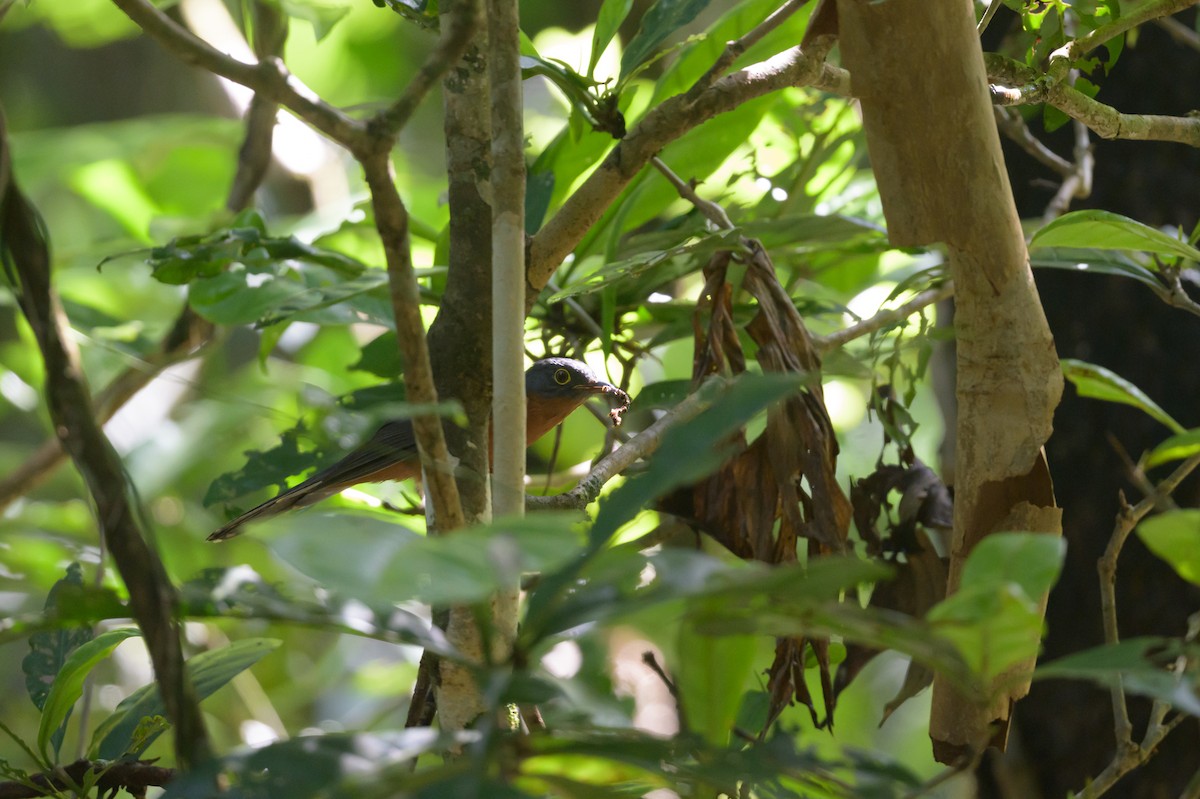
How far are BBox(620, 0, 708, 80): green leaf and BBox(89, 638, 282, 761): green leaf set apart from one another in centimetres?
106

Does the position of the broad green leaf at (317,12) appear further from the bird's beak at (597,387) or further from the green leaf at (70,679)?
the green leaf at (70,679)

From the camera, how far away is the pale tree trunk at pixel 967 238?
135 centimetres

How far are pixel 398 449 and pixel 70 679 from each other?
1.21 meters

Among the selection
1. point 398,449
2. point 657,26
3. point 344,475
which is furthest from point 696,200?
point 344,475

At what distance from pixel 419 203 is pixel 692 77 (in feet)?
4.77

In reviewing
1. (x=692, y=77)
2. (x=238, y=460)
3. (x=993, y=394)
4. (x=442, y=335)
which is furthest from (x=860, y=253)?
(x=238, y=460)

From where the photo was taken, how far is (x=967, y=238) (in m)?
1.41

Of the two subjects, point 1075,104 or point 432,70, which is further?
point 1075,104

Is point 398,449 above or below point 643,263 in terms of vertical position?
below

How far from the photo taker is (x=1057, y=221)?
1576 millimetres

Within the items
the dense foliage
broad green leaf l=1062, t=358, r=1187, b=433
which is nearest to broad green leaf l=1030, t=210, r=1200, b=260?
the dense foliage

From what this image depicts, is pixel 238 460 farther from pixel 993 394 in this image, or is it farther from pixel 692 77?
pixel 993 394

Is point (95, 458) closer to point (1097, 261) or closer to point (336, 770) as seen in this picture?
point (336, 770)

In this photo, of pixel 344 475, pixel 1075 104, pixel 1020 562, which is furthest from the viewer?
pixel 344 475
